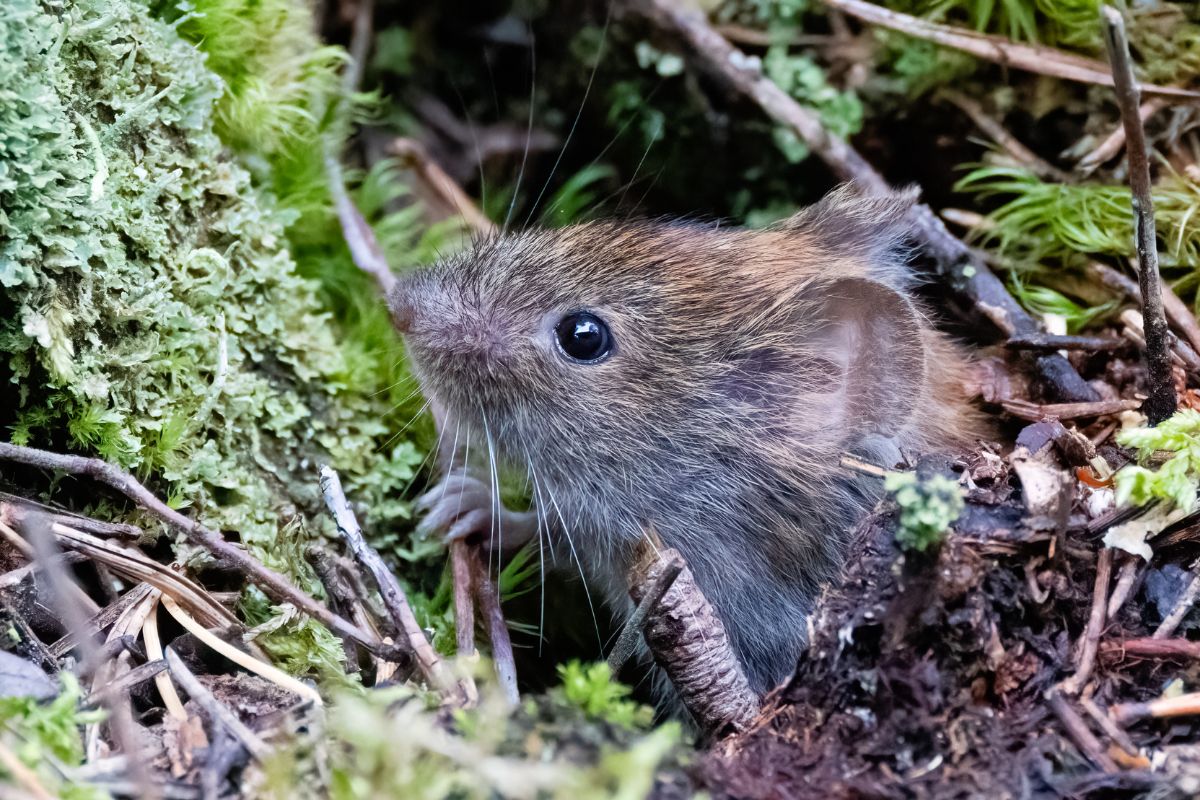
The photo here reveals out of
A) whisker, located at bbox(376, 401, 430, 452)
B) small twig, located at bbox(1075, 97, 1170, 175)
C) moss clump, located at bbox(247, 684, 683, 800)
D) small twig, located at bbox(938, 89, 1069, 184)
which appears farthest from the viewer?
small twig, located at bbox(938, 89, 1069, 184)

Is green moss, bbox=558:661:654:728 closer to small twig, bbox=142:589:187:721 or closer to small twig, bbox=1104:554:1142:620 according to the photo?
small twig, bbox=142:589:187:721

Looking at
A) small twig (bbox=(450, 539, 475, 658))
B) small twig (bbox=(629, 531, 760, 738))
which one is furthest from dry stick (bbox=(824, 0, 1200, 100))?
small twig (bbox=(450, 539, 475, 658))

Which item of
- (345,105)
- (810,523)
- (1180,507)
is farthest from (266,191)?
(1180,507)

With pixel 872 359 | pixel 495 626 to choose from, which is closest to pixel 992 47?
pixel 872 359

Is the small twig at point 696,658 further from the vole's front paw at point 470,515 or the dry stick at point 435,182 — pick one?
the dry stick at point 435,182

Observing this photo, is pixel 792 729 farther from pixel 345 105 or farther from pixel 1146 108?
pixel 345 105

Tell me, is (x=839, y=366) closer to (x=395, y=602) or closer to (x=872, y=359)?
(x=872, y=359)
